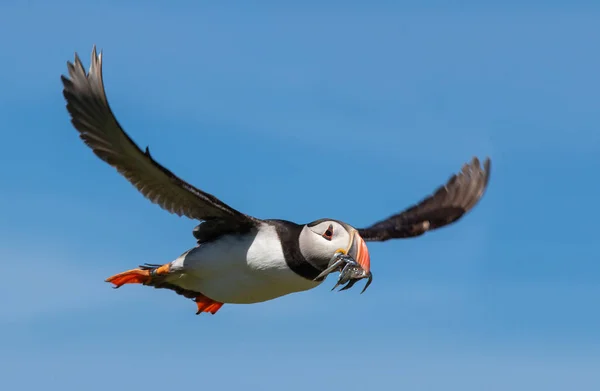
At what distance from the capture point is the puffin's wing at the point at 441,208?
1802 centimetres

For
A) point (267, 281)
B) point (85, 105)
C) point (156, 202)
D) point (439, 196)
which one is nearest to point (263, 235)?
point (267, 281)

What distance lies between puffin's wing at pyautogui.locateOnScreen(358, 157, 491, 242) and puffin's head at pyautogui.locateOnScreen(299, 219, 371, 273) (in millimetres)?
2888

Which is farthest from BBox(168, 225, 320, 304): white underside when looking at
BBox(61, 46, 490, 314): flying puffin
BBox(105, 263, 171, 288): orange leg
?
BBox(105, 263, 171, 288): orange leg

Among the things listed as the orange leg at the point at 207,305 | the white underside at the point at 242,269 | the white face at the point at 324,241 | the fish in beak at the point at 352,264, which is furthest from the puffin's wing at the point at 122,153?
the orange leg at the point at 207,305

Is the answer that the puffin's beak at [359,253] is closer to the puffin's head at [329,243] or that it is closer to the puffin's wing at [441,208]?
the puffin's head at [329,243]

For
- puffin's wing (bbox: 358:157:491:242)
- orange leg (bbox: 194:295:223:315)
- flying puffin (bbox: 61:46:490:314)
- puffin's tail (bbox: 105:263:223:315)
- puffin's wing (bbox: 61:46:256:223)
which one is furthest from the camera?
puffin's wing (bbox: 358:157:491:242)

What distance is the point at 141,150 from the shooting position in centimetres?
1402

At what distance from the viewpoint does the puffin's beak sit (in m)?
14.6

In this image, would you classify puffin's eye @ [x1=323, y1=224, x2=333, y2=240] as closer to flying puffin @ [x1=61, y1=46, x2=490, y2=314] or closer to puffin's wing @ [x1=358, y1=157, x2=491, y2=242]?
flying puffin @ [x1=61, y1=46, x2=490, y2=314]

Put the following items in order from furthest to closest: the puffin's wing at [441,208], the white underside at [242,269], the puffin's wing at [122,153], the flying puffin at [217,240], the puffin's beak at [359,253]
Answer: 1. the puffin's wing at [441,208]
2. the white underside at [242,269]
3. the puffin's beak at [359,253]
4. the flying puffin at [217,240]
5. the puffin's wing at [122,153]

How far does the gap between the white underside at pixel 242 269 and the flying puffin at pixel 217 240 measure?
0.01 meters

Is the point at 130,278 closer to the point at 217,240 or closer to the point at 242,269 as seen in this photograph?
the point at 217,240

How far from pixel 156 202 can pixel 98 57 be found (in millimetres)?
2466

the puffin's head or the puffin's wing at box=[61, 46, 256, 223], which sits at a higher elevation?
the puffin's wing at box=[61, 46, 256, 223]
